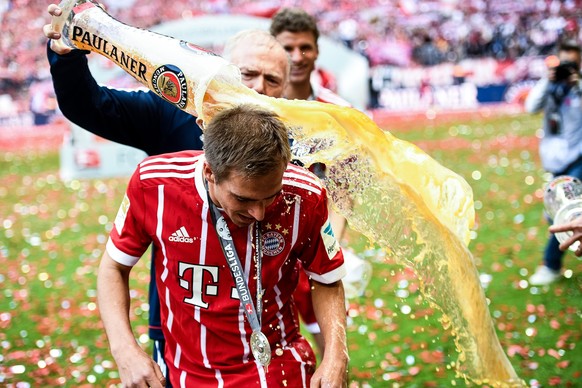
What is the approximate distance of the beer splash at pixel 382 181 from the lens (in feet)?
9.27

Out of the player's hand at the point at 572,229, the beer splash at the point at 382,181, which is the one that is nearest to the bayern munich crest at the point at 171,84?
the beer splash at the point at 382,181

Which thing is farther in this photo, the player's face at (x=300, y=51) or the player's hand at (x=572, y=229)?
the player's face at (x=300, y=51)

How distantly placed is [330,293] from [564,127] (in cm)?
510

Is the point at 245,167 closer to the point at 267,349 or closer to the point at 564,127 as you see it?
the point at 267,349

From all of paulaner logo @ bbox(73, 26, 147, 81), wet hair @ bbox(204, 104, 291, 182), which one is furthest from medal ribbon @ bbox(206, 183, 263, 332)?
paulaner logo @ bbox(73, 26, 147, 81)

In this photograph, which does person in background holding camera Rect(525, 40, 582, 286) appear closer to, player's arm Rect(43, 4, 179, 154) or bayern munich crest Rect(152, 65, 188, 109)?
player's arm Rect(43, 4, 179, 154)

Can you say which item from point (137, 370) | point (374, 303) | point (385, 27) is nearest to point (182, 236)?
point (137, 370)

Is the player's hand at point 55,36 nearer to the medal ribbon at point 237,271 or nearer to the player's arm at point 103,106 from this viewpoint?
the player's arm at point 103,106

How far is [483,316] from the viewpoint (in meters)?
2.94

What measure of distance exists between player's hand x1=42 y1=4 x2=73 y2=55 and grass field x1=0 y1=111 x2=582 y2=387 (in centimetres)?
160

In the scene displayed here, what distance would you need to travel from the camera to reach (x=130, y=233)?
3.00 metres

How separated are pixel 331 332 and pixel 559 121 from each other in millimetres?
5234

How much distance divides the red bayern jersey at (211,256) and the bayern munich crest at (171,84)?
26cm

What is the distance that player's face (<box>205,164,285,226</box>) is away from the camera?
2.59 metres
